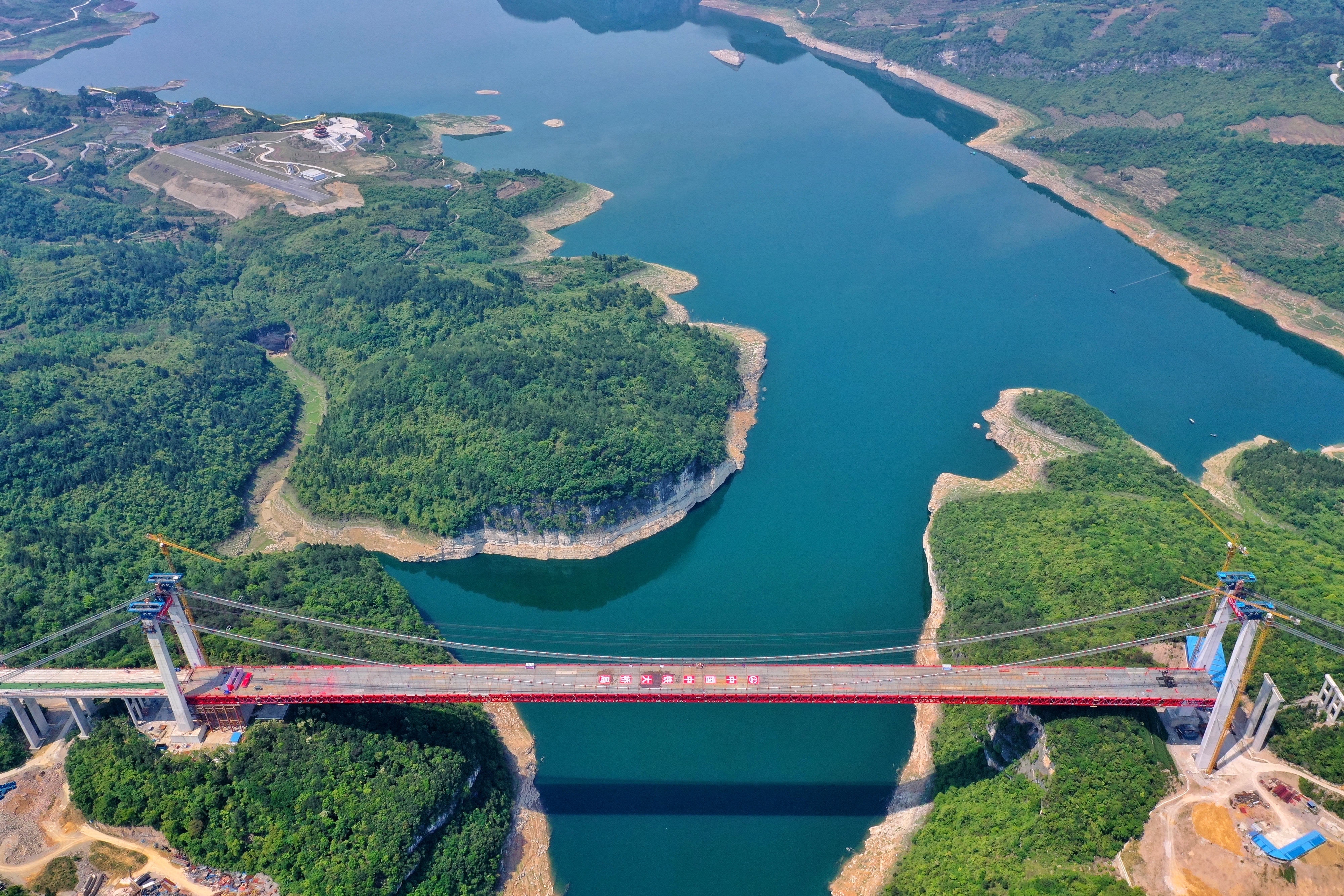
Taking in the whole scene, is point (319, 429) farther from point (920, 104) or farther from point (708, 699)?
point (920, 104)

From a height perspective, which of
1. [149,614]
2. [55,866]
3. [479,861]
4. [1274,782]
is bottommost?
[479,861]

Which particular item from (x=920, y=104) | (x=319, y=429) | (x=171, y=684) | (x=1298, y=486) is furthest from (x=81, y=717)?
(x=920, y=104)

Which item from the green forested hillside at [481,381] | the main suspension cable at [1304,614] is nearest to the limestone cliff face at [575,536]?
the green forested hillside at [481,381]

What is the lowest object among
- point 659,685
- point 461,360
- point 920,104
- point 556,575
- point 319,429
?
point 556,575

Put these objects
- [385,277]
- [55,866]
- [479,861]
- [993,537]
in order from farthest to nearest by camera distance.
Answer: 1. [385,277]
2. [993,537]
3. [479,861]
4. [55,866]

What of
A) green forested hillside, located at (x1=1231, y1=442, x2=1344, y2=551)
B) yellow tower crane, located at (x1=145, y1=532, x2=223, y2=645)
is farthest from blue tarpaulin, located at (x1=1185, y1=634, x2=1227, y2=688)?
yellow tower crane, located at (x1=145, y1=532, x2=223, y2=645)

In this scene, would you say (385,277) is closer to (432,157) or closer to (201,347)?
(201,347)

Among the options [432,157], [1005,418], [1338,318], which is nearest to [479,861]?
[1005,418]
